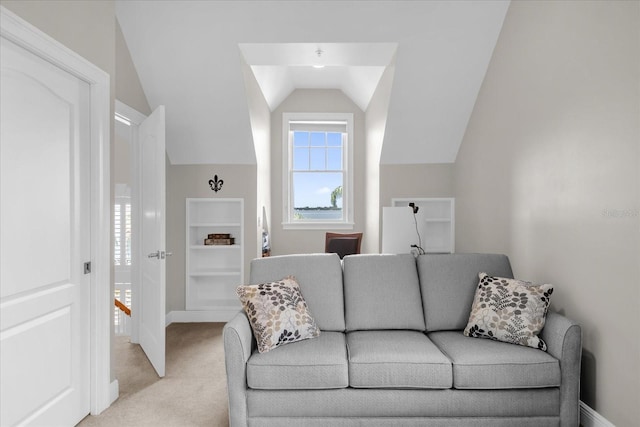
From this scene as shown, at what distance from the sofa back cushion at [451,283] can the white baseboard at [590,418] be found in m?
0.76

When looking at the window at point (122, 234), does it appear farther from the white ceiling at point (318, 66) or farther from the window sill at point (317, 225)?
the white ceiling at point (318, 66)

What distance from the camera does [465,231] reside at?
4.20 m

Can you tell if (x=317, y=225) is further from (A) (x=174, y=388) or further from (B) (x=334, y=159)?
(A) (x=174, y=388)

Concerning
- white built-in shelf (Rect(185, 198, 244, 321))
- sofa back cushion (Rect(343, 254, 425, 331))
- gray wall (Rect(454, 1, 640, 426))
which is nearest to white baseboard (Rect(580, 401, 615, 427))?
gray wall (Rect(454, 1, 640, 426))

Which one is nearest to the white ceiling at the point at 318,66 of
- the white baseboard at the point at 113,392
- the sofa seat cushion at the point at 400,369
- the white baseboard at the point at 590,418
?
the sofa seat cushion at the point at 400,369

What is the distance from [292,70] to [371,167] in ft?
5.11

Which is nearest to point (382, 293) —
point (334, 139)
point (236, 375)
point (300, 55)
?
point (236, 375)

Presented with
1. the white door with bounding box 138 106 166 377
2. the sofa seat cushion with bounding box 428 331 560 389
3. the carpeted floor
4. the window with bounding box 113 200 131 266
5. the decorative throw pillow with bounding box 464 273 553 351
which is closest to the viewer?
the sofa seat cushion with bounding box 428 331 560 389

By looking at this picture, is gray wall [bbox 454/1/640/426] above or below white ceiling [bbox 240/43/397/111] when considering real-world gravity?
below

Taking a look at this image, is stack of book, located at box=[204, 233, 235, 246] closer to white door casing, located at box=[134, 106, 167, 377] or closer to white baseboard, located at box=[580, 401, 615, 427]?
white door casing, located at box=[134, 106, 167, 377]

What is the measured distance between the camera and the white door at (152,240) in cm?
290

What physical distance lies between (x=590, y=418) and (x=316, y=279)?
1.75 meters

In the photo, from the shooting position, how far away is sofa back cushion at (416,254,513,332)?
2584mm

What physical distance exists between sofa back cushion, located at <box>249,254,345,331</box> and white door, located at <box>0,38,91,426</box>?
1.10 metres
